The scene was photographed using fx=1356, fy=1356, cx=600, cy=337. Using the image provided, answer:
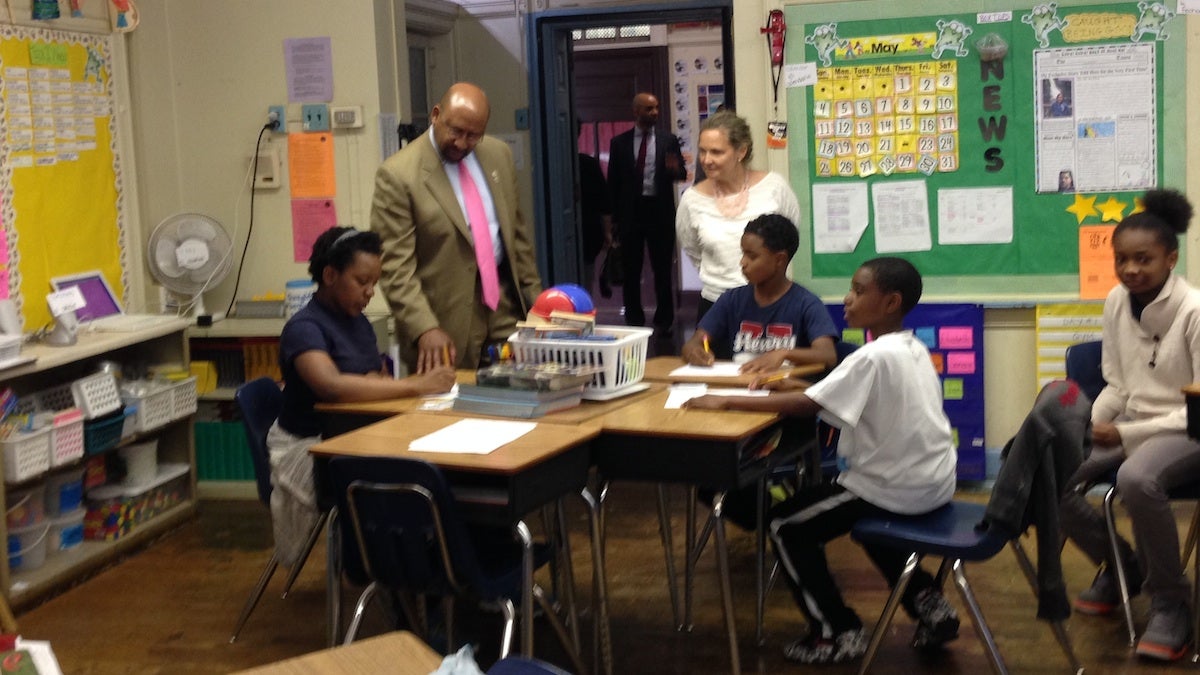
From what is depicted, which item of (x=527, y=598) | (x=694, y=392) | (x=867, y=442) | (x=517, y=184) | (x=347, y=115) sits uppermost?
(x=347, y=115)

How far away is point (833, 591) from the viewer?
3.49 m

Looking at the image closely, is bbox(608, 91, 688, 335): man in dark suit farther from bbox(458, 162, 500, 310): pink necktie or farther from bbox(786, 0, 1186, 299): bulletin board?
bbox(458, 162, 500, 310): pink necktie

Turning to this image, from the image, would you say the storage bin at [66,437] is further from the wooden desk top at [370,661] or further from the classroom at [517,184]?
the wooden desk top at [370,661]

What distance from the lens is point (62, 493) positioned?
458 cm

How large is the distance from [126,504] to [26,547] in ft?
1.57

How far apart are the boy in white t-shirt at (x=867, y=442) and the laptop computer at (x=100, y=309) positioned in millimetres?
2511

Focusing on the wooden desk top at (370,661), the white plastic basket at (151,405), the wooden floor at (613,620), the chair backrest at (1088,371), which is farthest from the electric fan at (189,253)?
the wooden desk top at (370,661)

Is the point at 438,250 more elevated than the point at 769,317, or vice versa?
the point at 438,250

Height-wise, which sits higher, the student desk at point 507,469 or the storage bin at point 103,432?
the student desk at point 507,469

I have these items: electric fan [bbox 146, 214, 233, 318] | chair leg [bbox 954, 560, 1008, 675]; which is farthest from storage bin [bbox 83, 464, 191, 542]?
chair leg [bbox 954, 560, 1008, 675]

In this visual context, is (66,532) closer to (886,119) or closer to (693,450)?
(693,450)

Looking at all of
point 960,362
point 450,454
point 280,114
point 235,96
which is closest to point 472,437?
point 450,454

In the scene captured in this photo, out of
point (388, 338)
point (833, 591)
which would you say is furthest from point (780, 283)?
point (388, 338)

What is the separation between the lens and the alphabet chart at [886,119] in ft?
16.5
